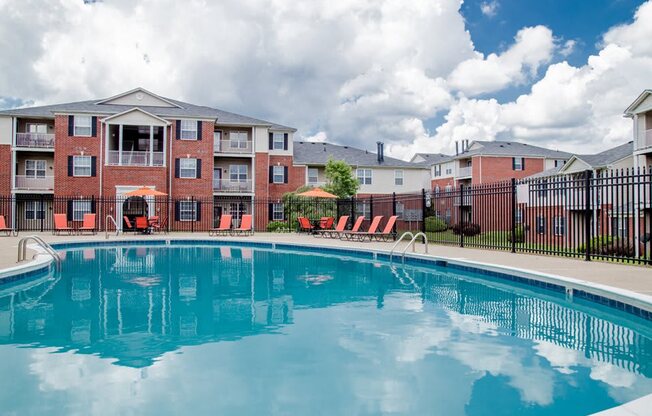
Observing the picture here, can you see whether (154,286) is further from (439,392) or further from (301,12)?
(301,12)

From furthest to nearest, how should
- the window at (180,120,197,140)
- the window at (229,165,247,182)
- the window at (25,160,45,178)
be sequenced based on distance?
the window at (229,165,247,182) < the window at (25,160,45,178) < the window at (180,120,197,140)

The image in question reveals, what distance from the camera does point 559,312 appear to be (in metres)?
7.10

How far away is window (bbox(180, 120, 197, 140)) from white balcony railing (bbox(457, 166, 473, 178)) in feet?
87.5

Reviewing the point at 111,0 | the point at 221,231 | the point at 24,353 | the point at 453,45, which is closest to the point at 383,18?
the point at 453,45

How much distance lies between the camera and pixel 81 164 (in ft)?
97.8

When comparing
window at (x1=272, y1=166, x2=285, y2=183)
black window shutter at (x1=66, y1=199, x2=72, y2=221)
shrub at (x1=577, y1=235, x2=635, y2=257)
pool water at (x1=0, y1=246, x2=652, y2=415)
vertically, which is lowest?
pool water at (x1=0, y1=246, x2=652, y2=415)

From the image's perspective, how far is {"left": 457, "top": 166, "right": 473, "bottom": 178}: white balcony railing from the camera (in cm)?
4693

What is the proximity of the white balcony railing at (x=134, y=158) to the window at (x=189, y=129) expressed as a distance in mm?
1907

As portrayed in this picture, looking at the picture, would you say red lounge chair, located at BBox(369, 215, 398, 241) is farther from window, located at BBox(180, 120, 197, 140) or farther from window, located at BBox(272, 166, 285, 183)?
window, located at BBox(180, 120, 197, 140)

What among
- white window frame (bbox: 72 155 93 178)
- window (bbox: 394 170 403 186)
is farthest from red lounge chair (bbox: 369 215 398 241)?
window (bbox: 394 170 403 186)

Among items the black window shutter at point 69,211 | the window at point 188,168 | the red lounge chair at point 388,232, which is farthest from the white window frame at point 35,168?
the red lounge chair at point 388,232

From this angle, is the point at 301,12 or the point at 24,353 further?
the point at 301,12

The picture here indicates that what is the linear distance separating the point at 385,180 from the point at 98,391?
1446 inches

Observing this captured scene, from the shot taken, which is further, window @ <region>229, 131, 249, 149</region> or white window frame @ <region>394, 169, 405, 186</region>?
white window frame @ <region>394, 169, 405, 186</region>
